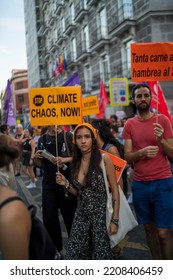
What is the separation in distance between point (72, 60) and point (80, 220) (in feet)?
78.4

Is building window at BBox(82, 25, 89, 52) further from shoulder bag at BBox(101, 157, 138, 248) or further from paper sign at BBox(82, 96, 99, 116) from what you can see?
shoulder bag at BBox(101, 157, 138, 248)

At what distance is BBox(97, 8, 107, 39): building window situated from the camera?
19269mm

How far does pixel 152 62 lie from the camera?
3529mm

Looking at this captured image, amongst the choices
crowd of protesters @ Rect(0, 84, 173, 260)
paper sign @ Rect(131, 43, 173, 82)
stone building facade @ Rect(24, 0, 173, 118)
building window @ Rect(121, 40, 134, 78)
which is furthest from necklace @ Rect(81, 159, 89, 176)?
building window @ Rect(121, 40, 134, 78)

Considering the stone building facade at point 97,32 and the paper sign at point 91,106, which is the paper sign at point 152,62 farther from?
the stone building facade at point 97,32

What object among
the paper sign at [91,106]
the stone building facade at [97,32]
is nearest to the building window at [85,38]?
the stone building facade at [97,32]

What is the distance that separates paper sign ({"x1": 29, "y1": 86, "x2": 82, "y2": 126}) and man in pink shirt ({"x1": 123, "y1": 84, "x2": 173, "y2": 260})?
637 mm

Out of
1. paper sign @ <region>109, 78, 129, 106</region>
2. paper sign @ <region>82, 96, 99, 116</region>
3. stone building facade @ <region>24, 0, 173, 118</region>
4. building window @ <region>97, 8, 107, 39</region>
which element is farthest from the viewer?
building window @ <region>97, 8, 107, 39</region>

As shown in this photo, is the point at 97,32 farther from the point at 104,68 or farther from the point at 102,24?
the point at 104,68

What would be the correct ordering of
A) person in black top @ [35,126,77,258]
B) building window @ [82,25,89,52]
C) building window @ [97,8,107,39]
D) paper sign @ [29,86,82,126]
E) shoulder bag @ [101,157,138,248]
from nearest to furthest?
shoulder bag @ [101,157,138,248] < paper sign @ [29,86,82,126] < person in black top @ [35,126,77,258] < building window @ [97,8,107,39] < building window @ [82,25,89,52]

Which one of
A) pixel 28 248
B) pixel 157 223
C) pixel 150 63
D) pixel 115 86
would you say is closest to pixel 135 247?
pixel 157 223

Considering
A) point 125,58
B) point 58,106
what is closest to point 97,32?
point 125,58

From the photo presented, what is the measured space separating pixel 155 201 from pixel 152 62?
57.0 inches
